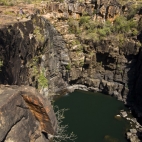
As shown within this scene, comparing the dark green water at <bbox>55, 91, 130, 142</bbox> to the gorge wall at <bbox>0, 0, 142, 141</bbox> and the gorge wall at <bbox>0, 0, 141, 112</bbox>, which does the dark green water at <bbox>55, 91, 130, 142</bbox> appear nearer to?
the gorge wall at <bbox>0, 0, 142, 141</bbox>

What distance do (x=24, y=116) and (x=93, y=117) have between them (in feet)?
53.7

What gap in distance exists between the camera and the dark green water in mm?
19609

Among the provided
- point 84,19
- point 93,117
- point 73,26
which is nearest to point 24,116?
point 93,117

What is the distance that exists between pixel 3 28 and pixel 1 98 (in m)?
6.71

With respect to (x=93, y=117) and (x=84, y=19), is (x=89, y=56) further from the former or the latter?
(x=93, y=117)

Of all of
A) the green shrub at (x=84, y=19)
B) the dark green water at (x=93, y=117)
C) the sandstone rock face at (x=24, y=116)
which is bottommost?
the dark green water at (x=93, y=117)

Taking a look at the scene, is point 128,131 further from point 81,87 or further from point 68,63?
point 68,63

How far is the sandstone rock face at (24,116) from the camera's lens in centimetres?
618

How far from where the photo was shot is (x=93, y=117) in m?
22.3

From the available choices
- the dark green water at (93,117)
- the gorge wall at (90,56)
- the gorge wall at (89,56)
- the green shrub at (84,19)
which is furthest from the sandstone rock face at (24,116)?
the green shrub at (84,19)

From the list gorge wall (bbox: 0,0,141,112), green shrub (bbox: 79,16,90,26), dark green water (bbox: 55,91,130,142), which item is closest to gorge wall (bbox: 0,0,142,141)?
gorge wall (bbox: 0,0,141,112)

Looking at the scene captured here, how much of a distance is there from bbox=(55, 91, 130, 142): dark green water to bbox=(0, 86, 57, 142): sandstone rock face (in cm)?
1220

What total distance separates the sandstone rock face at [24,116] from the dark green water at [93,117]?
12198mm

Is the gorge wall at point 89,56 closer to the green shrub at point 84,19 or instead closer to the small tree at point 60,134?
the green shrub at point 84,19
